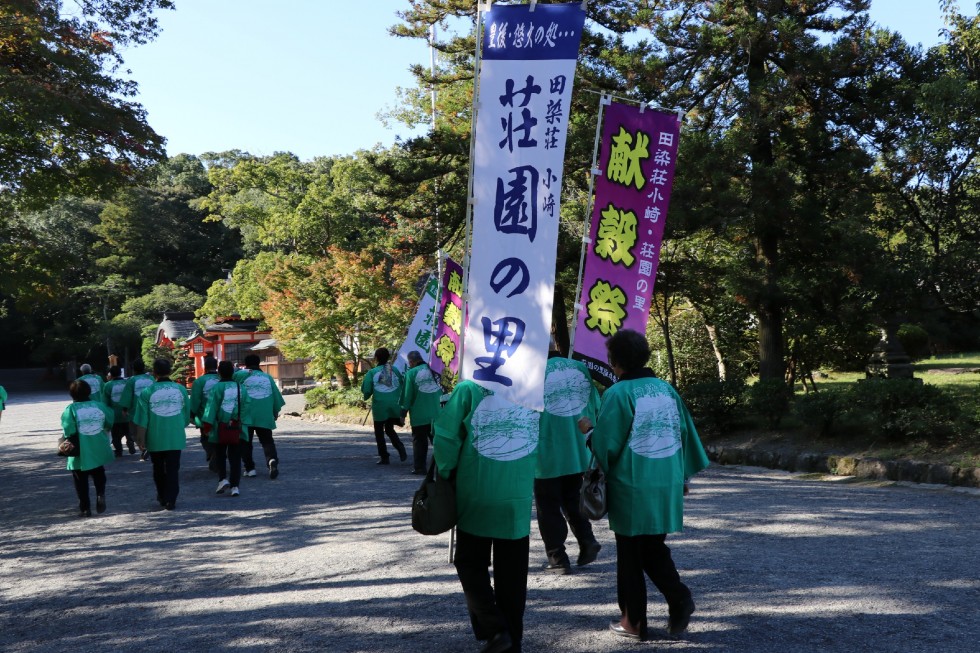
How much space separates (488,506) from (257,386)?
7800 millimetres

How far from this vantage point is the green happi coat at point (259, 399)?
10703 mm

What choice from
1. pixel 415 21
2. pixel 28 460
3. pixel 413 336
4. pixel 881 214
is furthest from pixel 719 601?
pixel 28 460

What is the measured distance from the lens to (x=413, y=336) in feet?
42.3

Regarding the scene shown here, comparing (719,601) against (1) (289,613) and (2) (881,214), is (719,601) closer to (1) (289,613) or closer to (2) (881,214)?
(1) (289,613)

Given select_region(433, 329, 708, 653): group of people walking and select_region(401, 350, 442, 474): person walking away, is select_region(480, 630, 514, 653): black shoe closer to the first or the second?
select_region(433, 329, 708, 653): group of people walking

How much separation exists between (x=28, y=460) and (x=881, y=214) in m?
15.5

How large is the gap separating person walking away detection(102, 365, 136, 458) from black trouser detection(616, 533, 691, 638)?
11217mm

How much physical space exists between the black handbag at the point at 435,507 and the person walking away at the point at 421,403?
694cm

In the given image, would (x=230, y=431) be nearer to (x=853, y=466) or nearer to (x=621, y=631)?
(x=621, y=631)

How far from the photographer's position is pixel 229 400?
9562mm

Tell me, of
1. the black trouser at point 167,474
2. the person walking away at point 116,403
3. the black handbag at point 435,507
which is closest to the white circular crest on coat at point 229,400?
the black trouser at point 167,474

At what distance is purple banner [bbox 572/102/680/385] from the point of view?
635 centimetres

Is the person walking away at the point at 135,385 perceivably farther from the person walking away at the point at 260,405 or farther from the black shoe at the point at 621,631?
the black shoe at the point at 621,631

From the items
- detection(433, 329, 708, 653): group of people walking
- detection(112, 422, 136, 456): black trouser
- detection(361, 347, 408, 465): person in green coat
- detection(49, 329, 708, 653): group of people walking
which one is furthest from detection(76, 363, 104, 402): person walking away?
detection(433, 329, 708, 653): group of people walking
